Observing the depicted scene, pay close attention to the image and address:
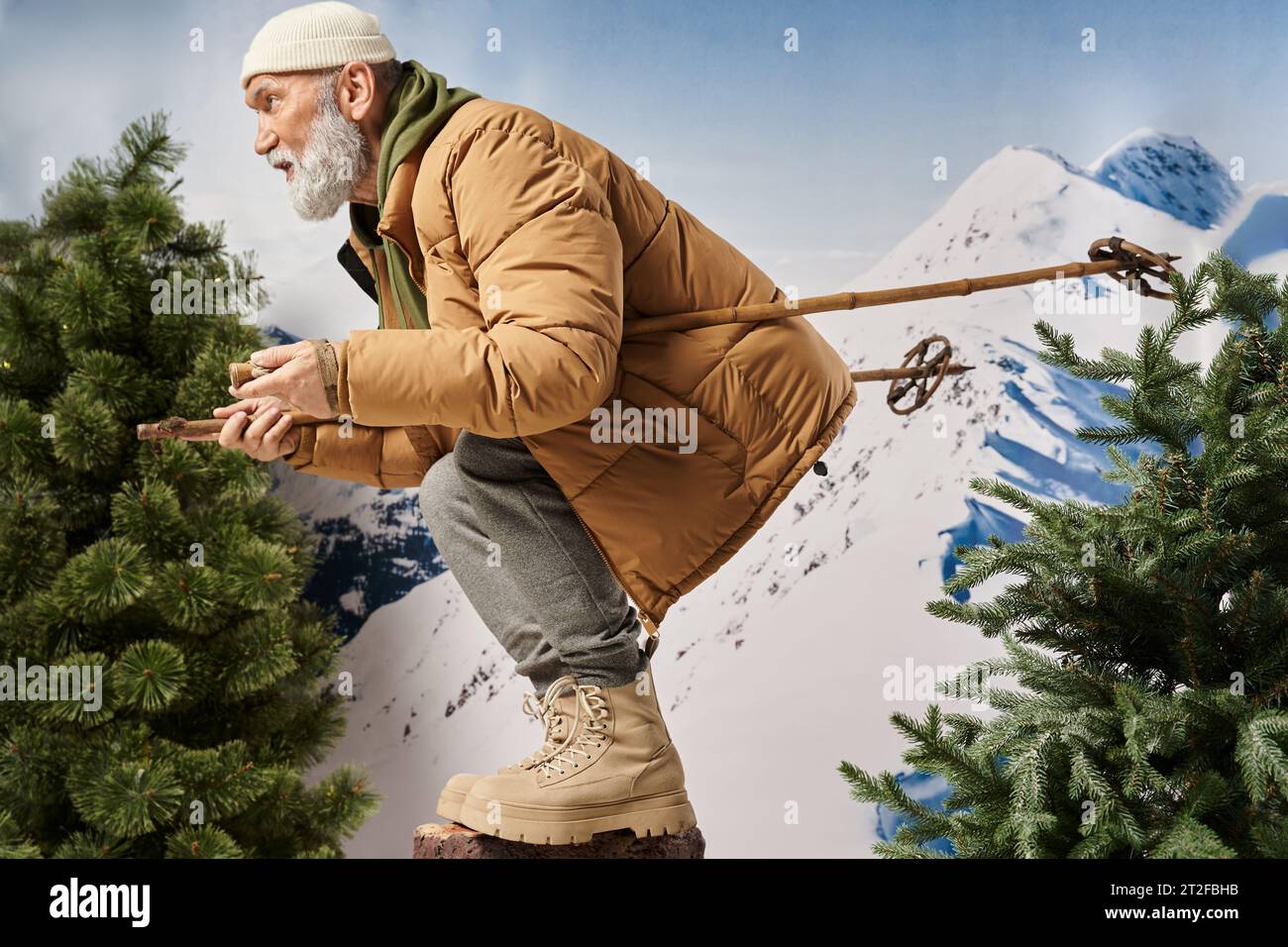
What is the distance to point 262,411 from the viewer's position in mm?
1512

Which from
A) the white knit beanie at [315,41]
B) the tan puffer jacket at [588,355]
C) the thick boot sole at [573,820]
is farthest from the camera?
the white knit beanie at [315,41]

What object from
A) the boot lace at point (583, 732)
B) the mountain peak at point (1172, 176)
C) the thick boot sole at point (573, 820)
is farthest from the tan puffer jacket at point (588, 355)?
the mountain peak at point (1172, 176)

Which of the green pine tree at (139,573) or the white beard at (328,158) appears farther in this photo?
the green pine tree at (139,573)

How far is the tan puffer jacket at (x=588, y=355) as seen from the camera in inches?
51.7

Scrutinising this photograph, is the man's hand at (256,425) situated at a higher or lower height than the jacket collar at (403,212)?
lower

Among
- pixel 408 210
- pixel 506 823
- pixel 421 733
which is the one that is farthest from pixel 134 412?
pixel 506 823

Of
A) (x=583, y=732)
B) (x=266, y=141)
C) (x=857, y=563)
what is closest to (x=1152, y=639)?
(x=583, y=732)

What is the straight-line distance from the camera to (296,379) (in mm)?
1321

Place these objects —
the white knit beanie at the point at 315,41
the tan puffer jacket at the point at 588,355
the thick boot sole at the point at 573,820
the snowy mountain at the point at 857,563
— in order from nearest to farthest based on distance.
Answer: the tan puffer jacket at the point at 588,355 → the thick boot sole at the point at 573,820 → the white knit beanie at the point at 315,41 → the snowy mountain at the point at 857,563

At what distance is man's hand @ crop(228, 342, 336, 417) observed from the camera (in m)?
1.32

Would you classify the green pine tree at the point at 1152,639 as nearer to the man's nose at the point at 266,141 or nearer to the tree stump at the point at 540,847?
the tree stump at the point at 540,847

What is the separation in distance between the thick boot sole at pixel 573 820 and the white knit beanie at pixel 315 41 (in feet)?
3.23

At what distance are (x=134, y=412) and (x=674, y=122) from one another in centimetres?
165
